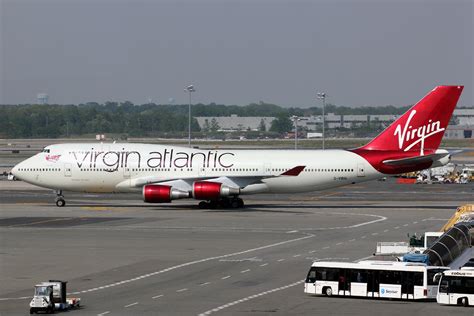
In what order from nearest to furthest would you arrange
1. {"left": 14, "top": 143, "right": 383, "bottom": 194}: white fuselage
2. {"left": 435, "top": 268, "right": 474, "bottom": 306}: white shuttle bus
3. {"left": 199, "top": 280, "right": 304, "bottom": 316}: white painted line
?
{"left": 199, "top": 280, "right": 304, "bottom": 316}: white painted line < {"left": 435, "top": 268, "right": 474, "bottom": 306}: white shuttle bus < {"left": 14, "top": 143, "right": 383, "bottom": 194}: white fuselage

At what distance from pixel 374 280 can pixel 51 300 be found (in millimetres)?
13453

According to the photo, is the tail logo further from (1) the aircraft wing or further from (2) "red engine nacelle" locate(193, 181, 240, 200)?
(2) "red engine nacelle" locate(193, 181, 240, 200)

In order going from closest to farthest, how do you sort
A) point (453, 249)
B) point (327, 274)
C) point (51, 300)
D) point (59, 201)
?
point (51, 300)
point (327, 274)
point (453, 249)
point (59, 201)

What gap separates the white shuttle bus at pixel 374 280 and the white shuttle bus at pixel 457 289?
1092 mm

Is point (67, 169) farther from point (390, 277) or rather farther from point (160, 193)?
point (390, 277)

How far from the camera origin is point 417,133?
84.4 meters

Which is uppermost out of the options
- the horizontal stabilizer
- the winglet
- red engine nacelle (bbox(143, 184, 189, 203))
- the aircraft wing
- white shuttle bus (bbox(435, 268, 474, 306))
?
the horizontal stabilizer

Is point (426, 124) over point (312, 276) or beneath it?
over

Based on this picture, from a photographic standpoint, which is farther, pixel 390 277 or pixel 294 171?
pixel 294 171

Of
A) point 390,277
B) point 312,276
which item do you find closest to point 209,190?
point 312,276

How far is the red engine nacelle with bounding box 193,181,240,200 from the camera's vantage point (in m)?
82.4

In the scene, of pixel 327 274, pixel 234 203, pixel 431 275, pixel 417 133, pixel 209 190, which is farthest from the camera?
pixel 234 203

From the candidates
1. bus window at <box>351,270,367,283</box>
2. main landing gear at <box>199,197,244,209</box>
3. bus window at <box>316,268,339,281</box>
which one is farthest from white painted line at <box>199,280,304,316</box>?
main landing gear at <box>199,197,244,209</box>

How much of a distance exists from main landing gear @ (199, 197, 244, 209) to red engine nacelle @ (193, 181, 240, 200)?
3110 millimetres
